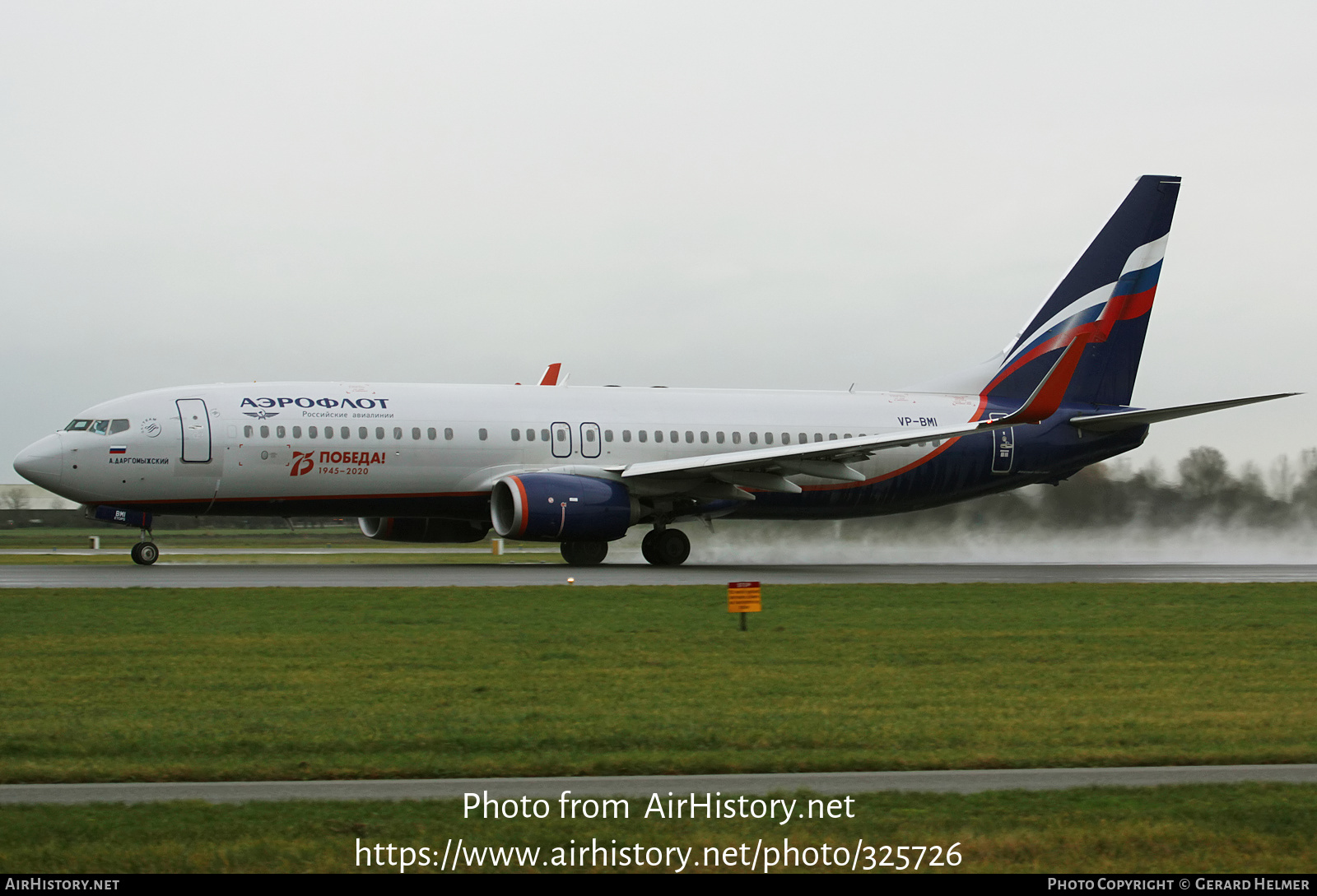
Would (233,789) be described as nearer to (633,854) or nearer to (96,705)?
(633,854)

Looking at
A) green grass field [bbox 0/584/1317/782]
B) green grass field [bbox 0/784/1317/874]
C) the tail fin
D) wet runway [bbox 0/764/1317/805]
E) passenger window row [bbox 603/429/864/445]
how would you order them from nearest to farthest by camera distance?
green grass field [bbox 0/784/1317/874], wet runway [bbox 0/764/1317/805], green grass field [bbox 0/584/1317/782], passenger window row [bbox 603/429/864/445], the tail fin

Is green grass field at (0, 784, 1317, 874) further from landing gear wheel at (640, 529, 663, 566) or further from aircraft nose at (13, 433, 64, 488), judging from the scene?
landing gear wheel at (640, 529, 663, 566)

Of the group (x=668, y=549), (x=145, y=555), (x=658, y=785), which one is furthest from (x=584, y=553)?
(x=658, y=785)

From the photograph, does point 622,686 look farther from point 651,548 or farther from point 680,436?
point 680,436

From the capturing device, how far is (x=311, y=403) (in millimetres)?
29688

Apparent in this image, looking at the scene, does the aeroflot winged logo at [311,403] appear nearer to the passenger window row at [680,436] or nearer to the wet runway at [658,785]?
the passenger window row at [680,436]

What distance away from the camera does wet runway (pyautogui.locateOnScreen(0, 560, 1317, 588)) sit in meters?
24.5

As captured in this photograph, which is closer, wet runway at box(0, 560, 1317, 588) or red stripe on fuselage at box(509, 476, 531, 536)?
wet runway at box(0, 560, 1317, 588)

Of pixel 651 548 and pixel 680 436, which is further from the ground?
pixel 680 436

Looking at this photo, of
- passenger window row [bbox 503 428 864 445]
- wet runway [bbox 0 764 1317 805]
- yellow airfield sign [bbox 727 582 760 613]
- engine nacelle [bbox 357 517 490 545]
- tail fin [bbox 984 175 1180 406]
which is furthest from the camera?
tail fin [bbox 984 175 1180 406]

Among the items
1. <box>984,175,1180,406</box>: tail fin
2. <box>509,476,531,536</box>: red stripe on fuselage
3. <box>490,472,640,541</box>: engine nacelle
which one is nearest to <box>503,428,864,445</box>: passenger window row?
<box>490,472,640,541</box>: engine nacelle

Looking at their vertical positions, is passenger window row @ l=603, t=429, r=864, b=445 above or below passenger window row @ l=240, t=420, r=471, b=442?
above

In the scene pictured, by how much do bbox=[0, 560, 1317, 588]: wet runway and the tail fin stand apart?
5.56 metres

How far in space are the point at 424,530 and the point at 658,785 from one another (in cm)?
2571
